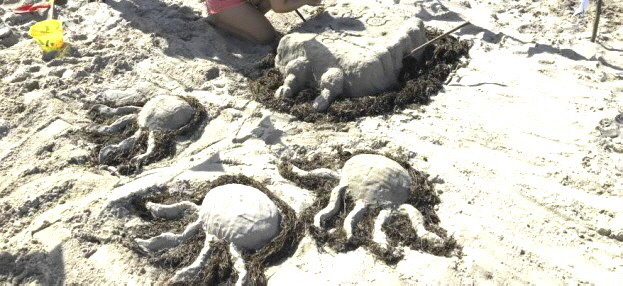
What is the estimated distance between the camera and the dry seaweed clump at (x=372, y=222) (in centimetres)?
334

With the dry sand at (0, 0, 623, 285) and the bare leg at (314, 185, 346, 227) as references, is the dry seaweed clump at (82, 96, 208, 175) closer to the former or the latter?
the dry sand at (0, 0, 623, 285)

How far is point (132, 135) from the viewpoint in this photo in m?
4.48

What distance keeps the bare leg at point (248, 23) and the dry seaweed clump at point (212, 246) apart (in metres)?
2.18

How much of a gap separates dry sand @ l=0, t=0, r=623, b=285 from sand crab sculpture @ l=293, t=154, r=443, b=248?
201 mm

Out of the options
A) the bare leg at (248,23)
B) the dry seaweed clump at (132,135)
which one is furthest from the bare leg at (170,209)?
the bare leg at (248,23)

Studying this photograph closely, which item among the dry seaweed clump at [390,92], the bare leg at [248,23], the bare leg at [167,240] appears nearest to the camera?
the bare leg at [167,240]

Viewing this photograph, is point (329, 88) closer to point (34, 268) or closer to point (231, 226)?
point (231, 226)

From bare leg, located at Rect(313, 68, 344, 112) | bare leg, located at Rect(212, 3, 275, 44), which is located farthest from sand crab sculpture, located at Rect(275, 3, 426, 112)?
bare leg, located at Rect(212, 3, 275, 44)

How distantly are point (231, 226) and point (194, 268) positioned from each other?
0.33 meters

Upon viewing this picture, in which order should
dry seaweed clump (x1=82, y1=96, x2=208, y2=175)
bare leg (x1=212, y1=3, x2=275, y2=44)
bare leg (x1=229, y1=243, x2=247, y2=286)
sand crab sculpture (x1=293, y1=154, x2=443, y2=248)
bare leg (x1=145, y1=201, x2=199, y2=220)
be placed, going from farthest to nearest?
bare leg (x1=212, y1=3, x2=275, y2=44) < dry seaweed clump (x1=82, y1=96, x2=208, y2=175) < bare leg (x1=145, y1=201, x2=199, y2=220) < sand crab sculpture (x1=293, y1=154, x2=443, y2=248) < bare leg (x1=229, y1=243, x2=247, y2=286)

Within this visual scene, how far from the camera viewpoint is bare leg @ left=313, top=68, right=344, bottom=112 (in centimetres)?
461

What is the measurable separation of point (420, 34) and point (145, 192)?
2758mm

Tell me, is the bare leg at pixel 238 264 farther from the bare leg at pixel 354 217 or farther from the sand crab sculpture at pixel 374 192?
the bare leg at pixel 354 217

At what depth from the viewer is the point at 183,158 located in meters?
4.22
